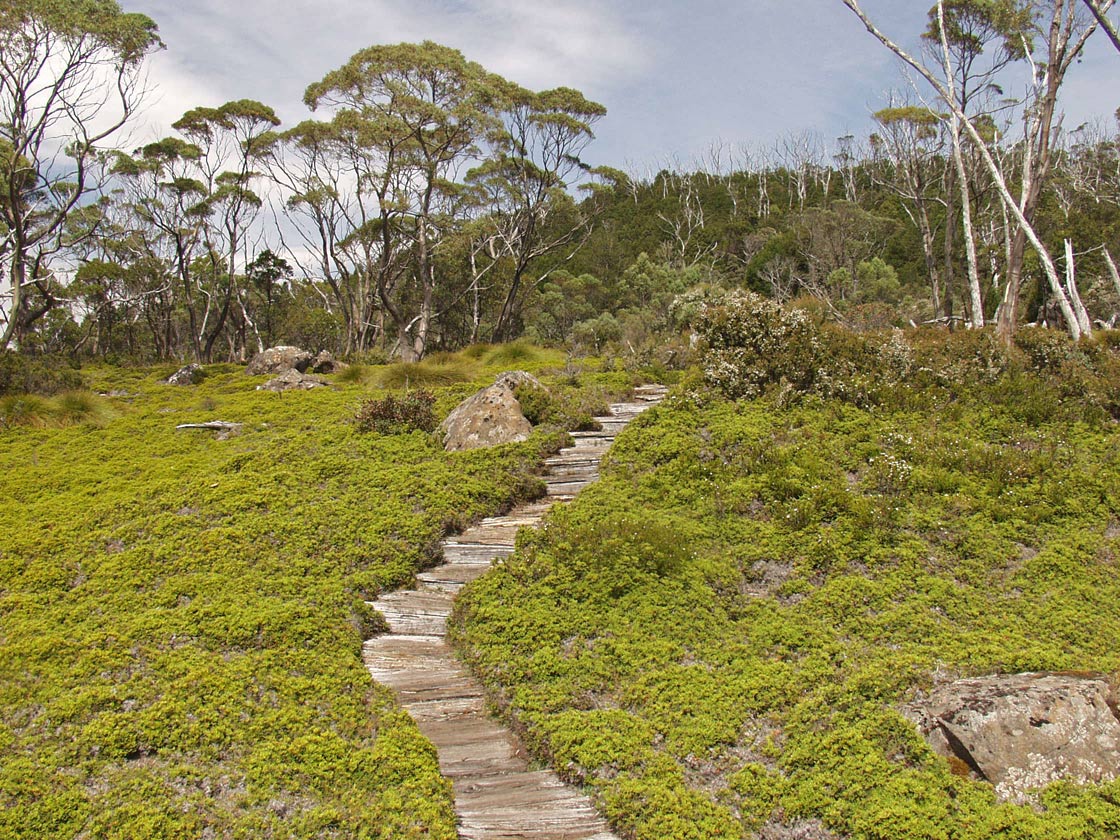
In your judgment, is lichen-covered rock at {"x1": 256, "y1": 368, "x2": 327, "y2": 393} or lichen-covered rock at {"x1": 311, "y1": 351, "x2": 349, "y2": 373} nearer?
lichen-covered rock at {"x1": 256, "y1": 368, "x2": 327, "y2": 393}

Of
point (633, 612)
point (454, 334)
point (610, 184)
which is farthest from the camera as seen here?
point (454, 334)

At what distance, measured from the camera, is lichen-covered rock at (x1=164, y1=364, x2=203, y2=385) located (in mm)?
18453

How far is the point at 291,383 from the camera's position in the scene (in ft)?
50.7

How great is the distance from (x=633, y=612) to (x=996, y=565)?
10.6 feet

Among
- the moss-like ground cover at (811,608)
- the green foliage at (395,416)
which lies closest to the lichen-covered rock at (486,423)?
the green foliage at (395,416)

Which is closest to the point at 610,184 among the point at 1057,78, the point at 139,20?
the point at 139,20

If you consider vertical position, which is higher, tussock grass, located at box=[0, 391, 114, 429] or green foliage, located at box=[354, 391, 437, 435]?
tussock grass, located at box=[0, 391, 114, 429]

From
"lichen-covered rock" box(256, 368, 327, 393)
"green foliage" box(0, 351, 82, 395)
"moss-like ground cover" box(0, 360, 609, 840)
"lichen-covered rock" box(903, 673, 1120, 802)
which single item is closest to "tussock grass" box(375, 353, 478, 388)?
"lichen-covered rock" box(256, 368, 327, 393)

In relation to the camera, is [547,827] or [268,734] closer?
[547,827]

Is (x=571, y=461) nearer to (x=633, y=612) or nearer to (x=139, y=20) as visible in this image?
(x=633, y=612)

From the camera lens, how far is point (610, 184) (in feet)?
105

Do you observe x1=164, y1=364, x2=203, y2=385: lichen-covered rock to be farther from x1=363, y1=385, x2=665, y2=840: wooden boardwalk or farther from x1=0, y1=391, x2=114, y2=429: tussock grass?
x1=363, y1=385, x2=665, y2=840: wooden boardwalk

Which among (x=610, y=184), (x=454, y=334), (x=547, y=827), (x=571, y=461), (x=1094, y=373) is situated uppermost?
(x=610, y=184)

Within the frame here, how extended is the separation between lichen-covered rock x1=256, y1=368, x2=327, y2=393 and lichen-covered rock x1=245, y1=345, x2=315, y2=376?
3.16 meters
